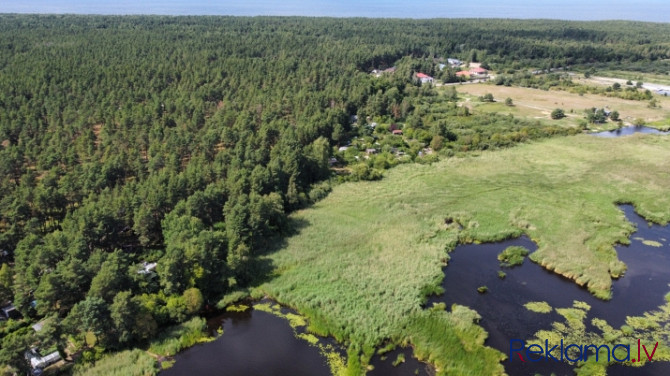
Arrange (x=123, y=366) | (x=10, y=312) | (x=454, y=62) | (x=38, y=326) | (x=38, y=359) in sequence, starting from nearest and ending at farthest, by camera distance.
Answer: (x=38, y=359), (x=123, y=366), (x=38, y=326), (x=10, y=312), (x=454, y=62)

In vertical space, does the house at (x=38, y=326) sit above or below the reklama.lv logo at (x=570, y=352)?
above

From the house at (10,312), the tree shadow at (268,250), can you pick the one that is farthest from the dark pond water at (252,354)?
the house at (10,312)

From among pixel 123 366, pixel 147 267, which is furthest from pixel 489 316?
pixel 147 267

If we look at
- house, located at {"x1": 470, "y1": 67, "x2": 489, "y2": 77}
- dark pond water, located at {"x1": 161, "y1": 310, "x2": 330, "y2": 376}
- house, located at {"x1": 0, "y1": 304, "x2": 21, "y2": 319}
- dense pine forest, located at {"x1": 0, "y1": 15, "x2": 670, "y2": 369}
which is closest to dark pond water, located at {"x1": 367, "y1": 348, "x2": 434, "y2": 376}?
dark pond water, located at {"x1": 161, "y1": 310, "x2": 330, "y2": 376}

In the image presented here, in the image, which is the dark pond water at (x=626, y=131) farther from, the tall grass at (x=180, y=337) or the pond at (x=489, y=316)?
the tall grass at (x=180, y=337)

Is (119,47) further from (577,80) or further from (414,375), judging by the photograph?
(577,80)

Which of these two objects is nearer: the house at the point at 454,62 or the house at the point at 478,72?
the house at the point at 478,72

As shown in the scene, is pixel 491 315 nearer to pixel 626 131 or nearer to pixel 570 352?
pixel 570 352
